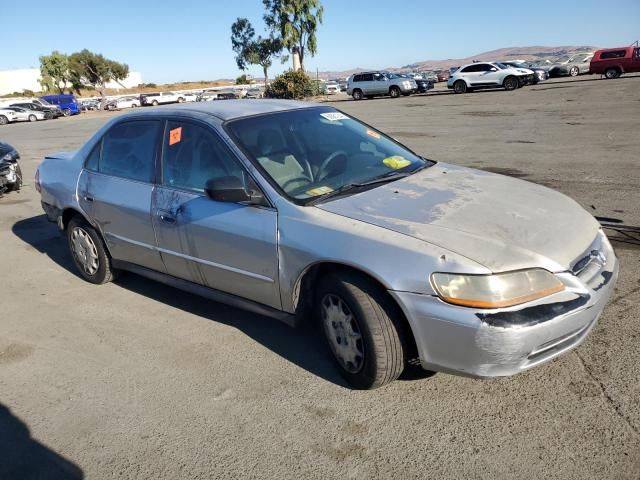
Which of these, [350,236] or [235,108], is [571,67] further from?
[350,236]

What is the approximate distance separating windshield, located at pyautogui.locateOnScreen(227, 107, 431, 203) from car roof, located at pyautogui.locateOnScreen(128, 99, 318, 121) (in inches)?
3.2

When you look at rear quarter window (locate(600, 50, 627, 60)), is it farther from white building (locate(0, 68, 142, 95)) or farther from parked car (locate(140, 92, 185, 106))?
white building (locate(0, 68, 142, 95))

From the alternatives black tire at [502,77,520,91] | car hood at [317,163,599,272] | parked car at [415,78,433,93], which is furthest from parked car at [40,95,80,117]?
car hood at [317,163,599,272]

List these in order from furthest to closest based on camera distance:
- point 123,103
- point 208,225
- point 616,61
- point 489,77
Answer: point 123,103
point 616,61
point 489,77
point 208,225

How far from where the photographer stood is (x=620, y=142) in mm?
9945

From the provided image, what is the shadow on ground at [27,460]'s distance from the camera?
260 centimetres

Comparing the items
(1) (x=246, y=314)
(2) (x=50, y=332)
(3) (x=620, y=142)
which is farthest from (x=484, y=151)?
(2) (x=50, y=332)

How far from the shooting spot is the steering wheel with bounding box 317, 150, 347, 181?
3.54 meters

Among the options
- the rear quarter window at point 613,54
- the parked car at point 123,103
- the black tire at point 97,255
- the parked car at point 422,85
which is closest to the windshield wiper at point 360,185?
the black tire at point 97,255

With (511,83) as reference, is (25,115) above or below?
below

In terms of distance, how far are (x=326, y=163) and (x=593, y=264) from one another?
1.73 metres

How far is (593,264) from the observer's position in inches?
113

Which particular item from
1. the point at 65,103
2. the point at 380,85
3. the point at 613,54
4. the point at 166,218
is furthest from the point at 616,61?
the point at 65,103

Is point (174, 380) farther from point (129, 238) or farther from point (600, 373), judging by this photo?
point (600, 373)
